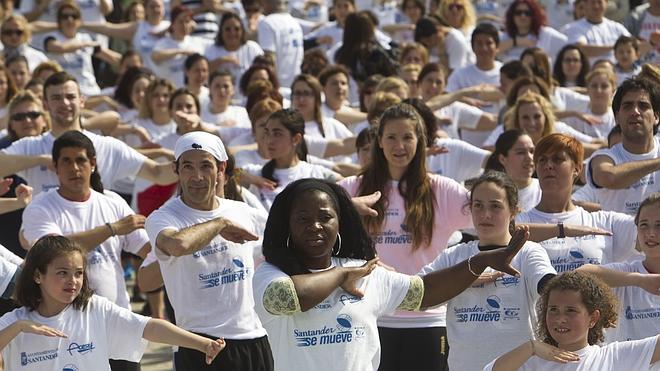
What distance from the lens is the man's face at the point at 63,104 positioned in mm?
9445

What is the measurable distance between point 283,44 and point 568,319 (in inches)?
399

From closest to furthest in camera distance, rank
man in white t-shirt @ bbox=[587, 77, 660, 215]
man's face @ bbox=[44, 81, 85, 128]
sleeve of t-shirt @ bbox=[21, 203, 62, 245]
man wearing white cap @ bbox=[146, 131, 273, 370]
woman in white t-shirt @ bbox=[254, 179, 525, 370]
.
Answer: woman in white t-shirt @ bbox=[254, 179, 525, 370]
man wearing white cap @ bbox=[146, 131, 273, 370]
sleeve of t-shirt @ bbox=[21, 203, 62, 245]
man in white t-shirt @ bbox=[587, 77, 660, 215]
man's face @ bbox=[44, 81, 85, 128]

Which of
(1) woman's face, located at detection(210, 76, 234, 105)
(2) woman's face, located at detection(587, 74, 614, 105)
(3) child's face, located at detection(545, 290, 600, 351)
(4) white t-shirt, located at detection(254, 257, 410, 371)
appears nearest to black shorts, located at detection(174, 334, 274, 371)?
(4) white t-shirt, located at detection(254, 257, 410, 371)

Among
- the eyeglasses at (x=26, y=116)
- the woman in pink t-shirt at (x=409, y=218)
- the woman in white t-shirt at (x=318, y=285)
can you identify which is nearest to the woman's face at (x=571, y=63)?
the eyeglasses at (x=26, y=116)

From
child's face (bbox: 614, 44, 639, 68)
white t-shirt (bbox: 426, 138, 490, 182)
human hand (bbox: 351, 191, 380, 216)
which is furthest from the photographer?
child's face (bbox: 614, 44, 639, 68)

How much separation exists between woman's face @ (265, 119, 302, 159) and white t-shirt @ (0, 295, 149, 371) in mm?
2490

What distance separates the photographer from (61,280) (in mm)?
6742

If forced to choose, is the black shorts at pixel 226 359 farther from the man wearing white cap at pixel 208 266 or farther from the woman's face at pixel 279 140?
the woman's face at pixel 279 140

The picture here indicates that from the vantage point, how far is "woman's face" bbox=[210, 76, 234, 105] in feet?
40.9

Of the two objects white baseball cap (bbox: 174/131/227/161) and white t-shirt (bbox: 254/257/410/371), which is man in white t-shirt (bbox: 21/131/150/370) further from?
white t-shirt (bbox: 254/257/410/371)

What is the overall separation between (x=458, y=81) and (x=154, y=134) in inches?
122

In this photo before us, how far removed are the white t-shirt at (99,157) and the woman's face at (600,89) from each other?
14.1ft

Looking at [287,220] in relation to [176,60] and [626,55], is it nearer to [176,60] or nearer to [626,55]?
[626,55]

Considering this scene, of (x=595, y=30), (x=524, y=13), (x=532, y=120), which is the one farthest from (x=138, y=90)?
(x=595, y=30)
